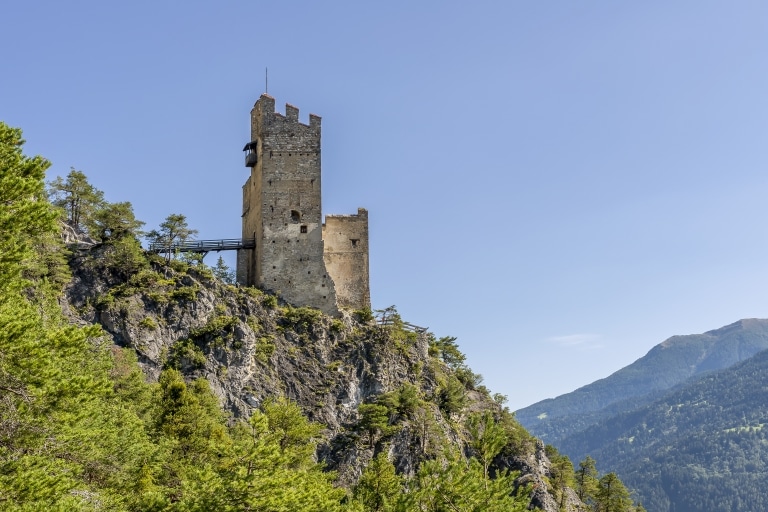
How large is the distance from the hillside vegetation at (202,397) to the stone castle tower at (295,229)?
1.97 metres

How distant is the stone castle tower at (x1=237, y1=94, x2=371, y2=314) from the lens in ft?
210

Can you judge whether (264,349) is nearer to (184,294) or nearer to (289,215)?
(184,294)

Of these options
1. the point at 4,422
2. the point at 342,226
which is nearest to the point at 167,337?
the point at 342,226

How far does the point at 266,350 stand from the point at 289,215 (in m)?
11.6

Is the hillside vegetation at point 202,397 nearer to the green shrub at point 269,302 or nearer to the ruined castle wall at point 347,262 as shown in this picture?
the green shrub at point 269,302

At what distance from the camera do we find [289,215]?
212ft

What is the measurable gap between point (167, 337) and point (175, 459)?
68.4 feet

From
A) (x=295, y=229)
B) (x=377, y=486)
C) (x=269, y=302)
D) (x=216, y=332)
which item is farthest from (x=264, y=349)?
(x=377, y=486)

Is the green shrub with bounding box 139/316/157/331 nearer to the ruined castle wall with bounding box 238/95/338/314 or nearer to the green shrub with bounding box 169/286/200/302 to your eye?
the green shrub with bounding box 169/286/200/302

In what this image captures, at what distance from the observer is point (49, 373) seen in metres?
19.3

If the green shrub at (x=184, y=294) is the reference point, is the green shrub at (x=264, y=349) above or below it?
below

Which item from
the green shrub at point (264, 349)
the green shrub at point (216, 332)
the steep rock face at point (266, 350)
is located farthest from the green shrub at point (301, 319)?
the green shrub at point (216, 332)

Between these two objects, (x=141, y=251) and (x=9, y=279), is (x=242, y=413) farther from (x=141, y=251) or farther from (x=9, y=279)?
(x=9, y=279)

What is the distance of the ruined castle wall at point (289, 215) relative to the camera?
64.1 meters
